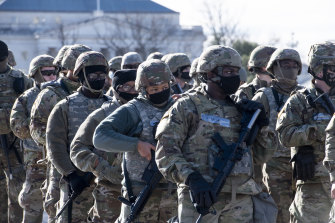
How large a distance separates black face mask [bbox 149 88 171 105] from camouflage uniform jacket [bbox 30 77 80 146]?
2.28 m

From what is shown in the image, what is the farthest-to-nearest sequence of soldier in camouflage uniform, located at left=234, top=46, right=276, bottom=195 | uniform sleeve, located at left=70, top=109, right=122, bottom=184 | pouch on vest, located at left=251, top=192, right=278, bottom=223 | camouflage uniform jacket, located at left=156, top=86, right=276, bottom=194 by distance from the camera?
soldier in camouflage uniform, located at left=234, top=46, right=276, bottom=195, uniform sleeve, located at left=70, top=109, right=122, bottom=184, pouch on vest, located at left=251, top=192, right=278, bottom=223, camouflage uniform jacket, located at left=156, top=86, right=276, bottom=194

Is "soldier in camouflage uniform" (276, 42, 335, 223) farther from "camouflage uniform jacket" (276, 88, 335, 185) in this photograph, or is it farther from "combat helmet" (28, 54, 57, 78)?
"combat helmet" (28, 54, 57, 78)

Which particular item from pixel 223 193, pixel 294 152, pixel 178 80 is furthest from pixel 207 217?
pixel 178 80

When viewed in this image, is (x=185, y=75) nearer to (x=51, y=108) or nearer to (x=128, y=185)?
(x=51, y=108)

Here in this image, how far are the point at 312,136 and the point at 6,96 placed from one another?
17.7 feet

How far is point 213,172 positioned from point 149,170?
0.98 m

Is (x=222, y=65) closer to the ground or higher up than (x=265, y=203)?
higher up

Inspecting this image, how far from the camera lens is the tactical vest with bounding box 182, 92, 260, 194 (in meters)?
7.70

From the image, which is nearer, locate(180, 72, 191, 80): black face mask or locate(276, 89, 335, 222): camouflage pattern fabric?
locate(276, 89, 335, 222): camouflage pattern fabric

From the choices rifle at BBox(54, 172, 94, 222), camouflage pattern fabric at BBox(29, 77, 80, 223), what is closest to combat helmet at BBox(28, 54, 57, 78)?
camouflage pattern fabric at BBox(29, 77, 80, 223)

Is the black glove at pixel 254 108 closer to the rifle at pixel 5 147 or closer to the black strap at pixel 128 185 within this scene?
the black strap at pixel 128 185

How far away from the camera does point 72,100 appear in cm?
1001

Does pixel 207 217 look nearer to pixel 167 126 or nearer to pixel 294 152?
pixel 167 126

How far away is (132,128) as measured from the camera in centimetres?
868
